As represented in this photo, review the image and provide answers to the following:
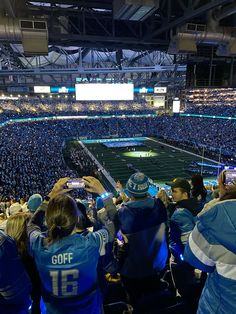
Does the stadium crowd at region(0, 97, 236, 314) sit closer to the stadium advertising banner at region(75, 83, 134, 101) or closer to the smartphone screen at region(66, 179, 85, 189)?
the smartphone screen at region(66, 179, 85, 189)

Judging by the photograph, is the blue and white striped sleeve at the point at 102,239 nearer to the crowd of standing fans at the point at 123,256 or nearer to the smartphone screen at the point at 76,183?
the crowd of standing fans at the point at 123,256

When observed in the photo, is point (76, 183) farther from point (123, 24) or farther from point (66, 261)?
point (123, 24)

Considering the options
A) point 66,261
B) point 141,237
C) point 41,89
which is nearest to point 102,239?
point 66,261

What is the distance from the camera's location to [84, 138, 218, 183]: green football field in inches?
997

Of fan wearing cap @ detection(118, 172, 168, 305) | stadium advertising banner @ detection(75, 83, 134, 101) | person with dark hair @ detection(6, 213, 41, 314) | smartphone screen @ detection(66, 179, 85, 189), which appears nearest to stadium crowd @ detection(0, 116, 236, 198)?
stadium advertising banner @ detection(75, 83, 134, 101)

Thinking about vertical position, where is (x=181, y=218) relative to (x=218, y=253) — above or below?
below

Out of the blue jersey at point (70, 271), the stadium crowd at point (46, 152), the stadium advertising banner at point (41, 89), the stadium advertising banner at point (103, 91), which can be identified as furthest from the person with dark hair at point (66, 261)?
the stadium advertising banner at point (41, 89)

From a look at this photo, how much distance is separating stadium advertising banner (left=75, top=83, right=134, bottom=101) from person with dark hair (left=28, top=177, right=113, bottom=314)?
120 feet

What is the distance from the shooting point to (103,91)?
37594mm

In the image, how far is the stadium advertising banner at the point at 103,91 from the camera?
3709 centimetres

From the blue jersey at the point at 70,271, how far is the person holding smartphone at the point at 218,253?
2.40 feet

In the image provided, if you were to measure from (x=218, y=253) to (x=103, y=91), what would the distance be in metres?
37.5

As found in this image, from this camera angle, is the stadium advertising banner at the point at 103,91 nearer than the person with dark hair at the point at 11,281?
No

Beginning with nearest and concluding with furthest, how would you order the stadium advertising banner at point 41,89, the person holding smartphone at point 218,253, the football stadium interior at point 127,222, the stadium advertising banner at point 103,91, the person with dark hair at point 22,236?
the person holding smartphone at point 218,253
the football stadium interior at point 127,222
the person with dark hair at point 22,236
the stadium advertising banner at point 103,91
the stadium advertising banner at point 41,89
